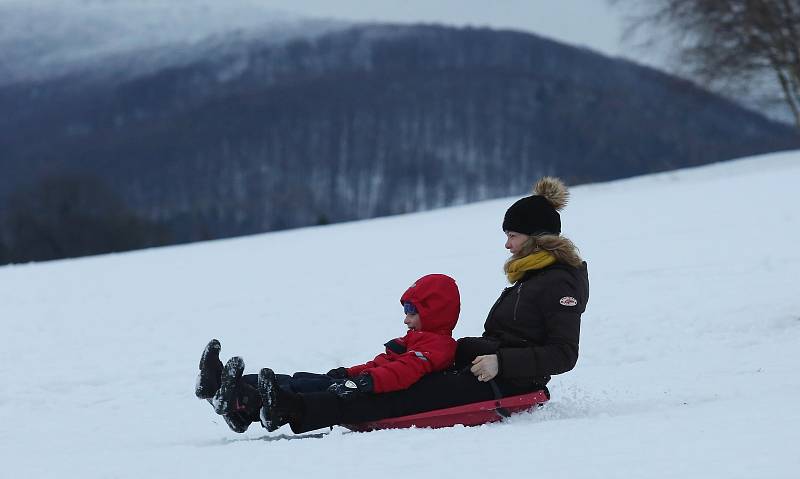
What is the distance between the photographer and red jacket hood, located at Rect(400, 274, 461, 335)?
4.93m

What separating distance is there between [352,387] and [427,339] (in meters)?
0.54

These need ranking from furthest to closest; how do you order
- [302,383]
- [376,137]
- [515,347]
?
1. [376,137]
2. [515,347]
3. [302,383]

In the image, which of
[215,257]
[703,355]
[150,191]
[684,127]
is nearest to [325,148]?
[150,191]

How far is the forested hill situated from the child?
9270cm

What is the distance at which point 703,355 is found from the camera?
743 cm

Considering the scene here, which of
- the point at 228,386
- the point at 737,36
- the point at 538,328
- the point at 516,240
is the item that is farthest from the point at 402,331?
the point at 737,36

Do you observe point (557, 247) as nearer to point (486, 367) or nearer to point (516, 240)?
point (516, 240)

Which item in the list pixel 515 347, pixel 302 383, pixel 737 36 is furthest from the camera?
pixel 737 36

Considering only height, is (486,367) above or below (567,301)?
below

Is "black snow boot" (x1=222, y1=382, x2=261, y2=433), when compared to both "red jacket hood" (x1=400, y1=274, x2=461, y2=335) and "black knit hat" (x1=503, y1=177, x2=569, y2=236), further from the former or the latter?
"black knit hat" (x1=503, y1=177, x2=569, y2=236)

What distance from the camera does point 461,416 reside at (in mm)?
4922

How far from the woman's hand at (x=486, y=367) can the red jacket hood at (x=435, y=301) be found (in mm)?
230

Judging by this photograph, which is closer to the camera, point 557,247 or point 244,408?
point 244,408

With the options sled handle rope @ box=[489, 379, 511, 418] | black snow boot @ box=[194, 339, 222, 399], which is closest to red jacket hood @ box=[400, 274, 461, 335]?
sled handle rope @ box=[489, 379, 511, 418]
